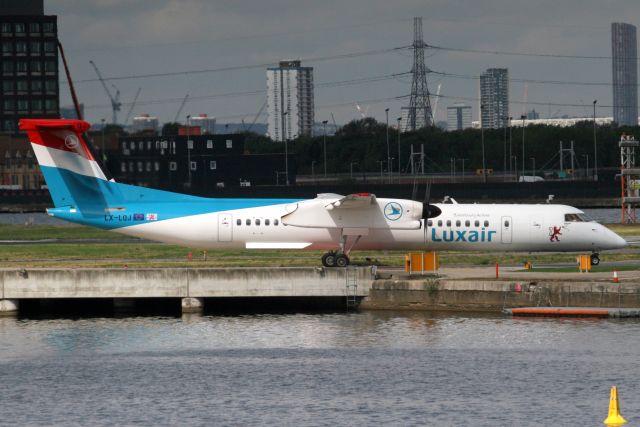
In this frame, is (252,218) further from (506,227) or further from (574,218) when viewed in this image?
(574,218)

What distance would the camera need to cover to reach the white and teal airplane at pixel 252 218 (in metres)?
57.6

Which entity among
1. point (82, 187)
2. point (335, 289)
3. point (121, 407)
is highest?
point (82, 187)

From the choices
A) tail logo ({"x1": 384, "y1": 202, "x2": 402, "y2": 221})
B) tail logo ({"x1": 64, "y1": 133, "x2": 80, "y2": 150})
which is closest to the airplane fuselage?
tail logo ({"x1": 384, "y1": 202, "x2": 402, "y2": 221})

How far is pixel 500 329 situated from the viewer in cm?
5097

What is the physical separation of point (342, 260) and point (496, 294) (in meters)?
8.02

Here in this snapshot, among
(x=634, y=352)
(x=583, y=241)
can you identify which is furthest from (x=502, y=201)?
(x=634, y=352)

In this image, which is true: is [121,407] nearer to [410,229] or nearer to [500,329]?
[500,329]

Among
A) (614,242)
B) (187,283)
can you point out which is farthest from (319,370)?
(614,242)

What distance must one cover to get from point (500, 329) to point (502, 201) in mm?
124473

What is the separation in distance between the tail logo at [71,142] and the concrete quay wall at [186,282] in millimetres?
6320

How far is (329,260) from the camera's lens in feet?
190

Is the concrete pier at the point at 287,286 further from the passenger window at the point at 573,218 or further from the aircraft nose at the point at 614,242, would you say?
the passenger window at the point at 573,218

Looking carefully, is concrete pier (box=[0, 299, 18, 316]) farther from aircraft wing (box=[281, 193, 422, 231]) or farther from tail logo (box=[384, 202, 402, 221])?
tail logo (box=[384, 202, 402, 221])

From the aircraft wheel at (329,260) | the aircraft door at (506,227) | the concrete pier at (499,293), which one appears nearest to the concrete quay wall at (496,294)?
the concrete pier at (499,293)
